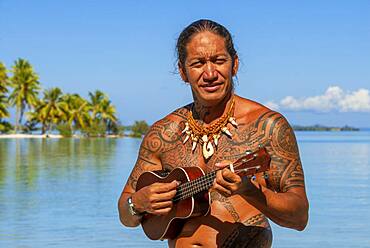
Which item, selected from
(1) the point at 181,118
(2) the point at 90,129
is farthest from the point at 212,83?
(2) the point at 90,129

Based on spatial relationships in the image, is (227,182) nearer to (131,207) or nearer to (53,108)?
(131,207)

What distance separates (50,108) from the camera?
2431 inches

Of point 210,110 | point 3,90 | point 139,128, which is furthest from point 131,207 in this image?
point 139,128

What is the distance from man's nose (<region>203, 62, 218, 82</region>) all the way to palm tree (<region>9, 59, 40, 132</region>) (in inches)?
2232

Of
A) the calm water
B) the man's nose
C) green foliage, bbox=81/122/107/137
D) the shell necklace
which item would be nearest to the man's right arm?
the shell necklace

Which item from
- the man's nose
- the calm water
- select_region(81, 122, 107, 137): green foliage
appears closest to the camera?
the man's nose

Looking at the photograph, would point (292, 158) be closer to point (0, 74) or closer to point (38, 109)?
point (0, 74)

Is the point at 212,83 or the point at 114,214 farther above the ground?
the point at 212,83

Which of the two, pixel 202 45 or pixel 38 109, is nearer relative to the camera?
pixel 202 45

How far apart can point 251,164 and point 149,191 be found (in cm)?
56

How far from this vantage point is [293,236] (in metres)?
8.41

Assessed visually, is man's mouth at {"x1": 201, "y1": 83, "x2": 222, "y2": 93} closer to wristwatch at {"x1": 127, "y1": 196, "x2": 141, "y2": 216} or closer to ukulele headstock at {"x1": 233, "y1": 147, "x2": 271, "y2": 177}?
ukulele headstock at {"x1": 233, "y1": 147, "x2": 271, "y2": 177}

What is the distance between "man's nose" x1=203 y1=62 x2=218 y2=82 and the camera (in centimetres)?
275

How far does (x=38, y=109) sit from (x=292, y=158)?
60668 millimetres
